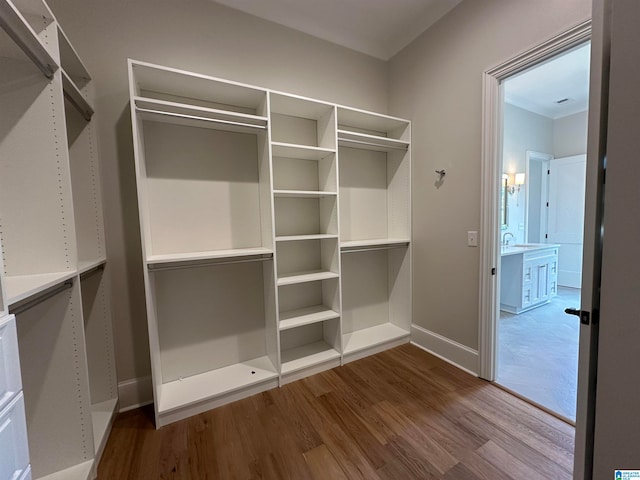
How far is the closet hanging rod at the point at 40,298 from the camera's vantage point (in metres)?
1.04

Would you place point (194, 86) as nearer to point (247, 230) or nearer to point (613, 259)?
point (247, 230)

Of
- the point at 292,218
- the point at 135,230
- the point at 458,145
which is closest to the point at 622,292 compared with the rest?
the point at 458,145

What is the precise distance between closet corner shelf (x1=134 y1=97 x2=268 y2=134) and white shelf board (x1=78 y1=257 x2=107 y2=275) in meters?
0.96

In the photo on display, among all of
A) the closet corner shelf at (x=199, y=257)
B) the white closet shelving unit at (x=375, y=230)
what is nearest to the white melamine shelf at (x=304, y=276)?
the closet corner shelf at (x=199, y=257)

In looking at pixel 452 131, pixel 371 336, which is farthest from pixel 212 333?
pixel 452 131

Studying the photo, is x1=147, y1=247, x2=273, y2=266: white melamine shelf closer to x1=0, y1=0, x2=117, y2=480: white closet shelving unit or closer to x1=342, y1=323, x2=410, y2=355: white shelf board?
x1=0, y1=0, x2=117, y2=480: white closet shelving unit

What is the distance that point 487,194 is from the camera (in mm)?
2000

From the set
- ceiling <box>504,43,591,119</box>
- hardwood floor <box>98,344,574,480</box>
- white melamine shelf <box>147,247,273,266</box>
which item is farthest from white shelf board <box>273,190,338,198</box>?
ceiling <box>504,43,591,119</box>

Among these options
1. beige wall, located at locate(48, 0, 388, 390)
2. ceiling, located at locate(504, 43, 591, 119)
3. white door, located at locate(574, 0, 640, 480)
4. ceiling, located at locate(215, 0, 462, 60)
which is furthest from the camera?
ceiling, located at locate(504, 43, 591, 119)

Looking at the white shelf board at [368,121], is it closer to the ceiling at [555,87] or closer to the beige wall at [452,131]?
the beige wall at [452,131]

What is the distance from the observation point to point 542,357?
2.46m

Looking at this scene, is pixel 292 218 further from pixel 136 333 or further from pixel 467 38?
pixel 467 38

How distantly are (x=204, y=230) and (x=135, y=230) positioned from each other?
1.46ft

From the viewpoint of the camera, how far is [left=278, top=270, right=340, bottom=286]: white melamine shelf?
2051 mm
